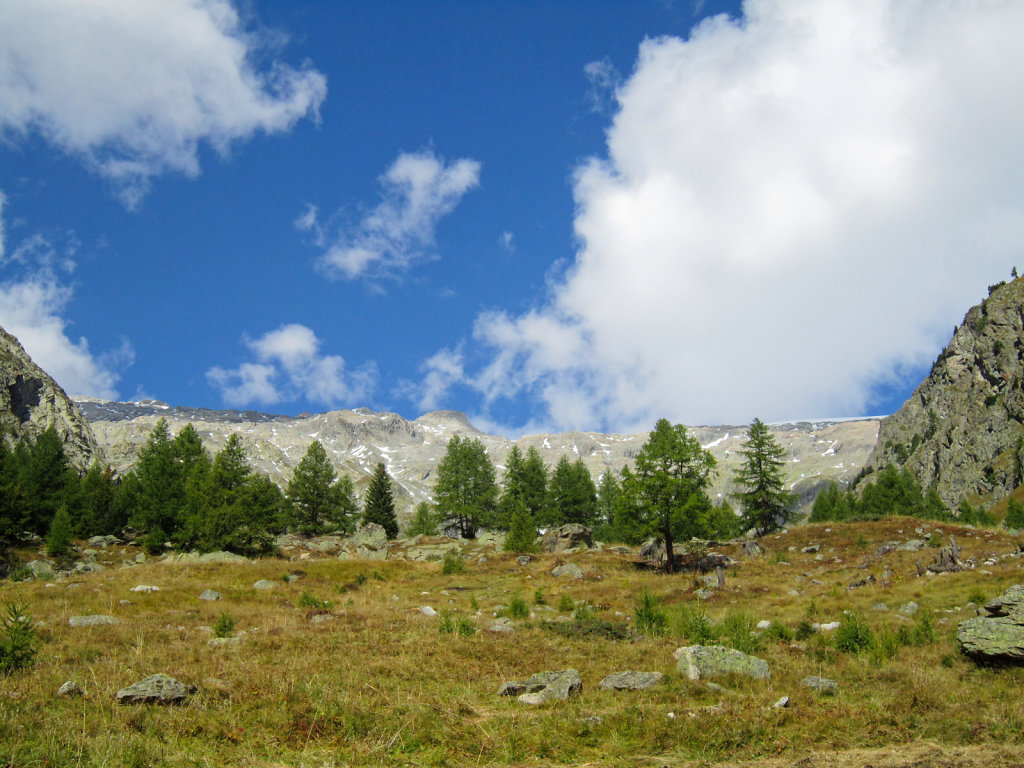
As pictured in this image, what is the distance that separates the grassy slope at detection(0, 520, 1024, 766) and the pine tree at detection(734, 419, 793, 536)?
41.0 m

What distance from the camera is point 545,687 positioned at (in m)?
10.4

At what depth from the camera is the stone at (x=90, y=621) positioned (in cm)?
1517

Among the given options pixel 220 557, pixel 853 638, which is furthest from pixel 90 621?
pixel 220 557

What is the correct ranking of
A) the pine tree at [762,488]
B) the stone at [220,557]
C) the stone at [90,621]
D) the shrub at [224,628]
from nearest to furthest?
the shrub at [224,628] → the stone at [90,621] → the stone at [220,557] → the pine tree at [762,488]

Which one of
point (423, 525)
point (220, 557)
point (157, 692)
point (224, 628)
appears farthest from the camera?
point (423, 525)

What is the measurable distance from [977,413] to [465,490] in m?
119

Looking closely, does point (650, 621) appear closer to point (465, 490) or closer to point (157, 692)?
point (157, 692)

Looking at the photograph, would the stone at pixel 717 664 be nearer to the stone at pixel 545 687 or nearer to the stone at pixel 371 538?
the stone at pixel 545 687

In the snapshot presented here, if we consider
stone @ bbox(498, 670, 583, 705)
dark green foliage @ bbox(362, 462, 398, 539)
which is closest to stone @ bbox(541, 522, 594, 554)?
dark green foliage @ bbox(362, 462, 398, 539)

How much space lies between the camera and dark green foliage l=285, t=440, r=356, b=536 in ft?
211

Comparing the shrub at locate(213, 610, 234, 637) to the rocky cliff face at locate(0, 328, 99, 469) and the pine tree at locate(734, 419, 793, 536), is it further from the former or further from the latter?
the rocky cliff face at locate(0, 328, 99, 469)

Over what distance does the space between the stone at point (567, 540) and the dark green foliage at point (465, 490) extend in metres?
15.1

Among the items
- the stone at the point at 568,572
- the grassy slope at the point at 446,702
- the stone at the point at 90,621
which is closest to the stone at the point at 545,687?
the grassy slope at the point at 446,702

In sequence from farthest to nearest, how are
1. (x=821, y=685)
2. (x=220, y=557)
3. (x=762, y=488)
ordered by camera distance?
(x=762, y=488), (x=220, y=557), (x=821, y=685)
